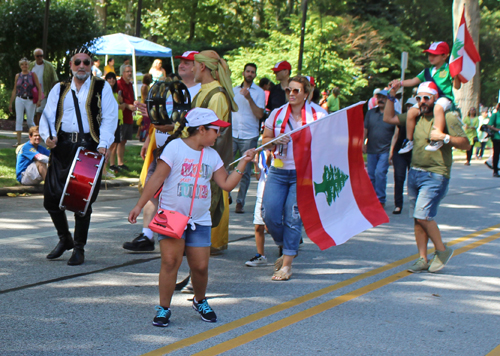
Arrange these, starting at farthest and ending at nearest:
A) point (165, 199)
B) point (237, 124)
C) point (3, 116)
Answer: point (3, 116), point (237, 124), point (165, 199)

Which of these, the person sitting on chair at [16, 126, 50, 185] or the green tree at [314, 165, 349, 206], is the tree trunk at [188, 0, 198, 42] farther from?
the green tree at [314, 165, 349, 206]

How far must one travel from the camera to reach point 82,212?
20.5 ft

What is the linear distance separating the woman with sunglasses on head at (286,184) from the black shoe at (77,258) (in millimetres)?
1858

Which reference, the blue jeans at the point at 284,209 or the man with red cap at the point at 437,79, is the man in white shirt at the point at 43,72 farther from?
the blue jeans at the point at 284,209

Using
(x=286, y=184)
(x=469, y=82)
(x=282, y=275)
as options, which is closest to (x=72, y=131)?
(x=286, y=184)

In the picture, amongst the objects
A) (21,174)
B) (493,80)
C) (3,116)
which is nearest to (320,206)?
(21,174)

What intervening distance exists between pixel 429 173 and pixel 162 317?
3.34 metres

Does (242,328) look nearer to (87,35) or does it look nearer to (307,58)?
(87,35)

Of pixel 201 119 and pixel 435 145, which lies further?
pixel 435 145

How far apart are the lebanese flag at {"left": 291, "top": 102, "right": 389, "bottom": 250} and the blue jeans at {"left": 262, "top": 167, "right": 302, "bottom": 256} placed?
11 cm

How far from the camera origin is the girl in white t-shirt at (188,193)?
464cm

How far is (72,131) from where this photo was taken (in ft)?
21.1

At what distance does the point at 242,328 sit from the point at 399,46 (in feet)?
108

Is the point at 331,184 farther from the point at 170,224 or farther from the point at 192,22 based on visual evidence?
the point at 192,22
